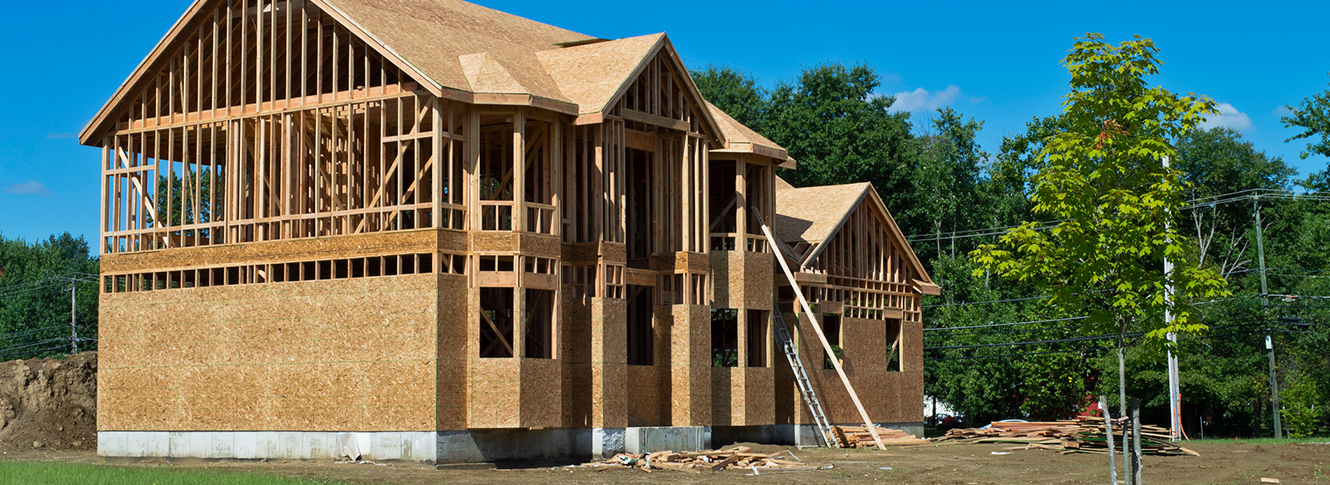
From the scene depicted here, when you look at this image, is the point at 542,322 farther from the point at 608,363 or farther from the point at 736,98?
the point at 736,98

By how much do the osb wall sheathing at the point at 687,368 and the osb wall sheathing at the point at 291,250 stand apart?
703 centimetres

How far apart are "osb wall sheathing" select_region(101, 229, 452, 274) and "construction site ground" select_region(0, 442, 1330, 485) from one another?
4.56 metres

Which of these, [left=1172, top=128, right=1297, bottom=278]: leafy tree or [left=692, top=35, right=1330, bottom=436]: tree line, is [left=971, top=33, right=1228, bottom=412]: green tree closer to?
[left=692, top=35, right=1330, bottom=436]: tree line

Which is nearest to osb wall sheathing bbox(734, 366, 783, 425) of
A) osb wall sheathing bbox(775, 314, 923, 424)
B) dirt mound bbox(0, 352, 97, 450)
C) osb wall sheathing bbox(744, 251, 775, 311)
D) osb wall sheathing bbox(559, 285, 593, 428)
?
osb wall sheathing bbox(744, 251, 775, 311)

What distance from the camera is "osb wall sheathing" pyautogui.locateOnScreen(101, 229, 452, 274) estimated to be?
94.8 ft

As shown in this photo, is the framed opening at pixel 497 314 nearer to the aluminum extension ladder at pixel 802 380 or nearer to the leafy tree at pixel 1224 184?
the aluminum extension ladder at pixel 802 380

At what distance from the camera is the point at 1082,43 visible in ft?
71.8

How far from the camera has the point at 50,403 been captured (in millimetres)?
39875

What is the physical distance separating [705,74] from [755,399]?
1911 inches

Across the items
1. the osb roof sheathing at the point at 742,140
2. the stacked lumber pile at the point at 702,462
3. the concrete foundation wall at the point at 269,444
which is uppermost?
the osb roof sheathing at the point at 742,140

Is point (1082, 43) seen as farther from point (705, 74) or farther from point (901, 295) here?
point (705, 74)

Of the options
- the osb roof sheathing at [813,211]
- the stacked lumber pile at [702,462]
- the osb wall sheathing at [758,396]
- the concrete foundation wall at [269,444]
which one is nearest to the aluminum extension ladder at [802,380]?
the osb wall sheathing at [758,396]

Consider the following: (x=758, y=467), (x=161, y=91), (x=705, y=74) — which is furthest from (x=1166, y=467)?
(x=705, y=74)

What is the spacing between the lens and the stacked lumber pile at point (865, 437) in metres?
39.1
